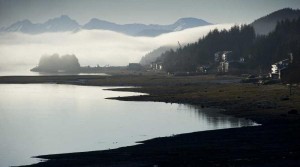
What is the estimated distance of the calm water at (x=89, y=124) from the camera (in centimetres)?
5862

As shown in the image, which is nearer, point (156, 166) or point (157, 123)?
point (156, 166)

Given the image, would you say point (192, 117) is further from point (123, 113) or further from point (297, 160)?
point (297, 160)

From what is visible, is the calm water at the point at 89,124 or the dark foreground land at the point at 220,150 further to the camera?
the calm water at the point at 89,124

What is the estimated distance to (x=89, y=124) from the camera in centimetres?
7875

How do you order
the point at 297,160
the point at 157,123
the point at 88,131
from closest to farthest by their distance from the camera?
the point at 297,160
the point at 88,131
the point at 157,123

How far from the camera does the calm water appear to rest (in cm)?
5862

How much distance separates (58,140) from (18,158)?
11103 mm

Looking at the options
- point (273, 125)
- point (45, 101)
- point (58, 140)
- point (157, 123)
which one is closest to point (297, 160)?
point (273, 125)

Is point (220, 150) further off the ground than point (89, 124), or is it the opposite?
point (220, 150)

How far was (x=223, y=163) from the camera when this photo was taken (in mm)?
43500

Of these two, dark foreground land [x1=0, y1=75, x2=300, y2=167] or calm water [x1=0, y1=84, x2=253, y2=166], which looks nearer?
dark foreground land [x1=0, y1=75, x2=300, y2=167]

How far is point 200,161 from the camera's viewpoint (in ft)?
A: 147

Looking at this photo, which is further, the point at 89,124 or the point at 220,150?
the point at 89,124

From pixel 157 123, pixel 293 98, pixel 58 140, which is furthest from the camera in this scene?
pixel 293 98
